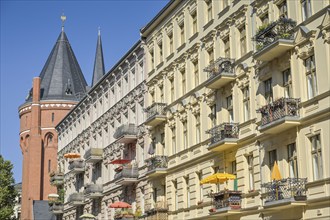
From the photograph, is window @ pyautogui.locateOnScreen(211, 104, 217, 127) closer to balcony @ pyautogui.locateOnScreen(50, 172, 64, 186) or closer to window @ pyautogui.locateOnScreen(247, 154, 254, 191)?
window @ pyautogui.locateOnScreen(247, 154, 254, 191)

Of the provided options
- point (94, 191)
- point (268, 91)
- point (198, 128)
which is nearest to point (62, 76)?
point (94, 191)

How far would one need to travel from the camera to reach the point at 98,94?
185 feet

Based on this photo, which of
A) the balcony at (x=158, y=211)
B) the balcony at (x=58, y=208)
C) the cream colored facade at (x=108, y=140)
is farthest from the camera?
the balcony at (x=58, y=208)

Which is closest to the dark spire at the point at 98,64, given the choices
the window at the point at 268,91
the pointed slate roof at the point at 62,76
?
the pointed slate roof at the point at 62,76

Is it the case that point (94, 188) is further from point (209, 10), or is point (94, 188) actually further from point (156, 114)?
point (209, 10)

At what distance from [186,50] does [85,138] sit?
25533 mm

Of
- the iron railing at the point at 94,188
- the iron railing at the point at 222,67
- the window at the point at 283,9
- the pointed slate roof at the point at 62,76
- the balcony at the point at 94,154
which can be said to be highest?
the pointed slate roof at the point at 62,76

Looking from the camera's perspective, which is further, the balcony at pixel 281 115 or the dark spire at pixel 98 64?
the dark spire at pixel 98 64

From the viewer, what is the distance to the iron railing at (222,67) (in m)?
30.9

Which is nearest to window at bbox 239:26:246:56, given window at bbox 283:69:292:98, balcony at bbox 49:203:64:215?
window at bbox 283:69:292:98

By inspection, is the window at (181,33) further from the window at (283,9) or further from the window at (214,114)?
the window at (283,9)

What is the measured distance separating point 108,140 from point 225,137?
24.1 m

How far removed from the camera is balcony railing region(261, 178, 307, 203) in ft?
78.8

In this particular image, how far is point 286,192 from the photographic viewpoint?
80.5 ft
